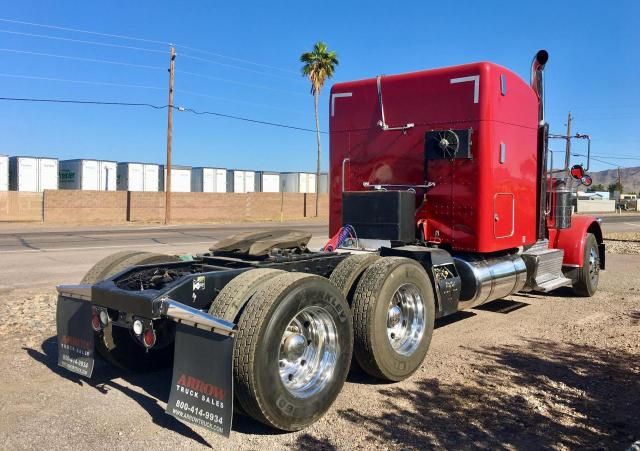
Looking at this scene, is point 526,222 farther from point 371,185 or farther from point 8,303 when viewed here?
point 8,303

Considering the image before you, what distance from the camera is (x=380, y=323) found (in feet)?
15.8

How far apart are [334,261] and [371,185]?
71.6 inches

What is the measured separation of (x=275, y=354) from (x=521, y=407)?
2.02 m

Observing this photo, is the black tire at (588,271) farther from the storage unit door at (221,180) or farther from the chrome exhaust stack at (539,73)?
the storage unit door at (221,180)

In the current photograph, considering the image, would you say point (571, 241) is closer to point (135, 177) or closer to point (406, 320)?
point (406, 320)

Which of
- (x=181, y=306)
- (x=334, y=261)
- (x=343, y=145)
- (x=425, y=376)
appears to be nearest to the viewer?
(x=181, y=306)

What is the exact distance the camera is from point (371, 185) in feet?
23.4

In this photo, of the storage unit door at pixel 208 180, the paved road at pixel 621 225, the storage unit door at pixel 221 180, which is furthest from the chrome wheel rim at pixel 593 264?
the storage unit door at pixel 221 180

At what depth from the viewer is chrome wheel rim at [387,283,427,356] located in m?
5.22

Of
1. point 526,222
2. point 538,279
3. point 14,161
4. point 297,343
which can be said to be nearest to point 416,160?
point 526,222

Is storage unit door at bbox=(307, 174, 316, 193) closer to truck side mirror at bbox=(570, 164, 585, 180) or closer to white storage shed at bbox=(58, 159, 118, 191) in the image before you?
white storage shed at bbox=(58, 159, 118, 191)

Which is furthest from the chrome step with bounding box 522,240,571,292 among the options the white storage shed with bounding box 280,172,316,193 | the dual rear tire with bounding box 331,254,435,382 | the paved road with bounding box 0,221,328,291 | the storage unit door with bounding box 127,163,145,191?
the white storage shed with bounding box 280,172,316,193

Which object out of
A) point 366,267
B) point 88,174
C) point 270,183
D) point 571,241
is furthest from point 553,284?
point 270,183

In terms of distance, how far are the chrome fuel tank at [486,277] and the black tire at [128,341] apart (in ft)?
10.6
